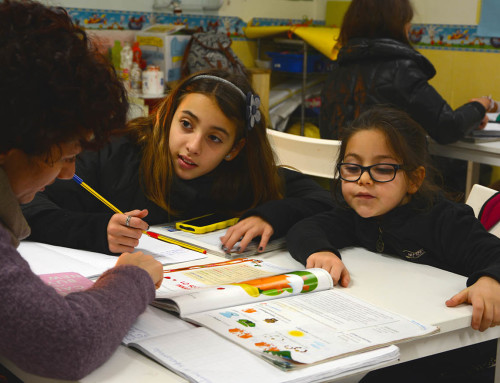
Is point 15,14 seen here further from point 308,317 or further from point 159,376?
point 308,317

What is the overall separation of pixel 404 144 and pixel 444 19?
313 centimetres

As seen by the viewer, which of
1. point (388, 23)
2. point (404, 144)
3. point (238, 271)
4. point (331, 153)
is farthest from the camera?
point (388, 23)

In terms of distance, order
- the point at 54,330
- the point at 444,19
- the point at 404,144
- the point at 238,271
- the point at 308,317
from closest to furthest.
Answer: the point at 54,330 < the point at 308,317 < the point at 238,271 < the point at 404,144 < the point at 444,19

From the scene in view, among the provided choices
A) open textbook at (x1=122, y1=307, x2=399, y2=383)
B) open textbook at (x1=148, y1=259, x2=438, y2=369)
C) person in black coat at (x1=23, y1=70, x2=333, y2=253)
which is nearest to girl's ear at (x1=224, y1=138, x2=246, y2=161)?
person in black coat at (x1=23, y1=70, x2=333, y2=253)

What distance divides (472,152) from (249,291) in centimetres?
221

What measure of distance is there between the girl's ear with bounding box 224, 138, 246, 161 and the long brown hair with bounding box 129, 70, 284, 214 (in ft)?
0.04

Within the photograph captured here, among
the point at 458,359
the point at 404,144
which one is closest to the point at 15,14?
the point at 404,144

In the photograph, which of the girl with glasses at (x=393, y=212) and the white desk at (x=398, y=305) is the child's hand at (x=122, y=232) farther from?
the girl with glasses at (x=393, y=212)

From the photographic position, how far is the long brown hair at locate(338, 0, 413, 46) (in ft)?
9.53

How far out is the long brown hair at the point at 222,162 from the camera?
5.71ft

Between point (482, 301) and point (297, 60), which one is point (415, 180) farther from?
point (297, 60)

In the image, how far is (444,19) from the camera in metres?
4.35

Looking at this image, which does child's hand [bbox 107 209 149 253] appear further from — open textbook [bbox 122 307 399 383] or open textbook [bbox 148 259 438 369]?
open textbook [bbox 122 307 399 383]

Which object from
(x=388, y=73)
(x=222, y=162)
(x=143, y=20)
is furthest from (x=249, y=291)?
(x=143, y=20)
